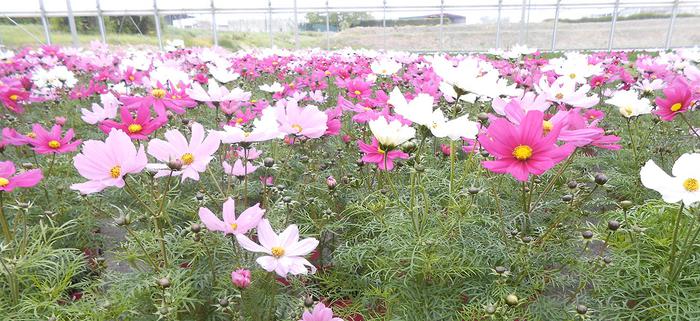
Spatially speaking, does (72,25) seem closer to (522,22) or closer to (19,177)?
(522,22)

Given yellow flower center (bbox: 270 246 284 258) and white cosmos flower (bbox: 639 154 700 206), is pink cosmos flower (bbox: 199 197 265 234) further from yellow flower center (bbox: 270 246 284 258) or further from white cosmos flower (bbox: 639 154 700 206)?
white cosmos flower (bbox: 639 154 700 206)

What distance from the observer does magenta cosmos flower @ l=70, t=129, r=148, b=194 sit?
0.91 m

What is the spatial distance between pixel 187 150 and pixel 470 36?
1330cm

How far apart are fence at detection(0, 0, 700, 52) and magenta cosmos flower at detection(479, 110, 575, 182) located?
1181 cm

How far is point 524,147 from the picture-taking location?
3.09 feet

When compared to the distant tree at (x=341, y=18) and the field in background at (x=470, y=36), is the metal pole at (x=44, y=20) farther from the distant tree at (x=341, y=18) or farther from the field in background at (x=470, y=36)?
the distant tree at (x=341, y=18)

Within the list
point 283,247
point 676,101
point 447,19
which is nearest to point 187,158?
point 283,247

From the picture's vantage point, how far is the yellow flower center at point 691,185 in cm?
88

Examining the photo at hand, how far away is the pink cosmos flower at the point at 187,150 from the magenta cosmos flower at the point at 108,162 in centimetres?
6

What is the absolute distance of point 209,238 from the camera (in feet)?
4.12

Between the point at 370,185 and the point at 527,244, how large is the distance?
0.70m

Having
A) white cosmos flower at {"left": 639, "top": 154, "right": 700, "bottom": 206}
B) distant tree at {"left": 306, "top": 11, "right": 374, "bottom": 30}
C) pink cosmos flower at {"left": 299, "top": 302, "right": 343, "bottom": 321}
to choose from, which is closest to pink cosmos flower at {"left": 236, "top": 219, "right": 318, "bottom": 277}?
pink cosmos flower at {"left": 299, "top": 302, "right": 343, "bottom": 321}

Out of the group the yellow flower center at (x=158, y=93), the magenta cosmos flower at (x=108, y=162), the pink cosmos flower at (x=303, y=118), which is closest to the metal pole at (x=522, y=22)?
the yellow flower center at (x=158, y=93)

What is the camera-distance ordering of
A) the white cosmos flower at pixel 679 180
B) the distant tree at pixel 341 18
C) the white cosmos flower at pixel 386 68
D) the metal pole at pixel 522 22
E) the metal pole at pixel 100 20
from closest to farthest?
the white cosmos flower at pixel 679 180
the white cosmos flower at pixel 386 68
the metal pole at pixel 100 20
the metal pole at pixel 522 22
the distant tree at pixel 341 18
